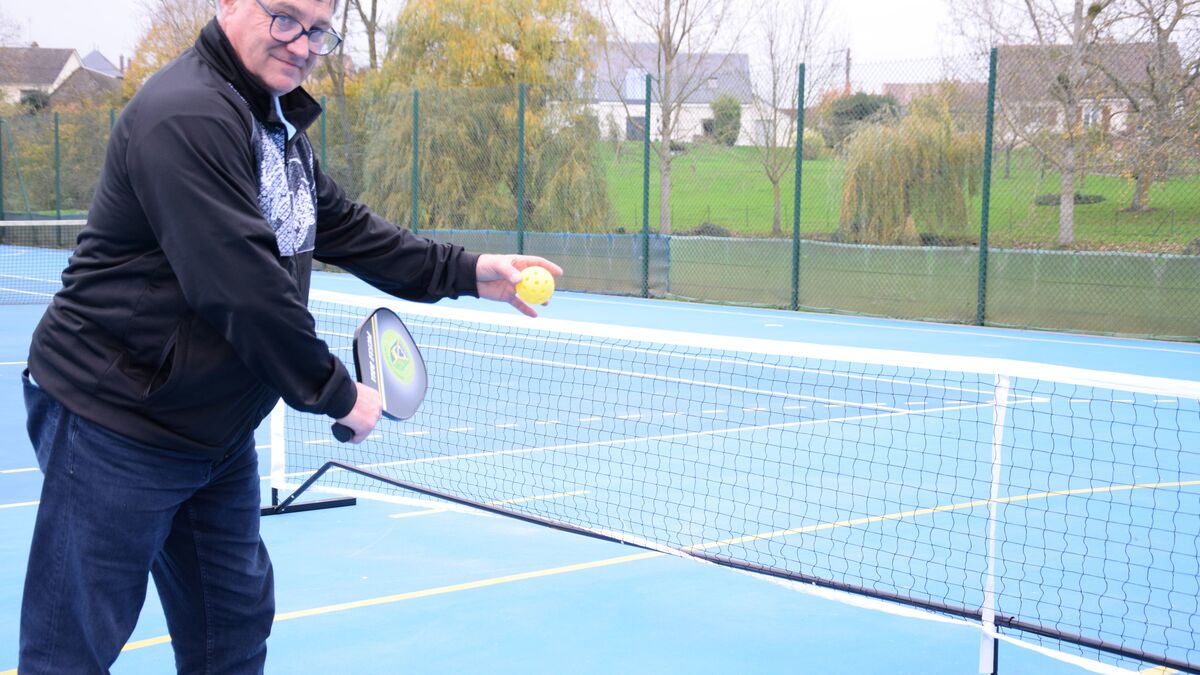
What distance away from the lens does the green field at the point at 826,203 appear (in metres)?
12.9

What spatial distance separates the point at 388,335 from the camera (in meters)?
2.57

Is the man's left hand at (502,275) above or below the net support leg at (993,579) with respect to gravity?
above

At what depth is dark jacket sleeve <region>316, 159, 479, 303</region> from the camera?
2.68 m

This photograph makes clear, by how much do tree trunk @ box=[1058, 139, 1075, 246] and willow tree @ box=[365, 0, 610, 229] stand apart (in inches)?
297

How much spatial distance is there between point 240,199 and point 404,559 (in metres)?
3.14

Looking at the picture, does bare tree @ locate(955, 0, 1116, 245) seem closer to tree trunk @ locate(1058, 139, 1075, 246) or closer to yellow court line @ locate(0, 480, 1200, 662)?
tree trunk @ locate(1058, 139, 1075, 246)

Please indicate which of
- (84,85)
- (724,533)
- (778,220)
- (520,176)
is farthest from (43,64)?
(724,533)

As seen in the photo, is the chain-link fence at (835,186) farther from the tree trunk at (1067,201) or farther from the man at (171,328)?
the man at (171,328)

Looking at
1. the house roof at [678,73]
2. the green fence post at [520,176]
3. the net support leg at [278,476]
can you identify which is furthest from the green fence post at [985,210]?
the net support leg at [278,476]

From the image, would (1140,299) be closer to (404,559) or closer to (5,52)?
(404,559)

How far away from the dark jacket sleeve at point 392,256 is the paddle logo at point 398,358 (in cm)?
16

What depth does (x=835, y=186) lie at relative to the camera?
1584 centimetres

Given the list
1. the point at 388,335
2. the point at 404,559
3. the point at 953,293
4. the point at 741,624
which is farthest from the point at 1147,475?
the point at 953,293

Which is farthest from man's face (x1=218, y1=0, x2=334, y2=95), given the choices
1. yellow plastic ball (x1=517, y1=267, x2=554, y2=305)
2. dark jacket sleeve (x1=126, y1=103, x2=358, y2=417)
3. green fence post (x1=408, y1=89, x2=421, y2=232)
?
green fence post (x1=408, y1=89, x2=421, y2=232)
